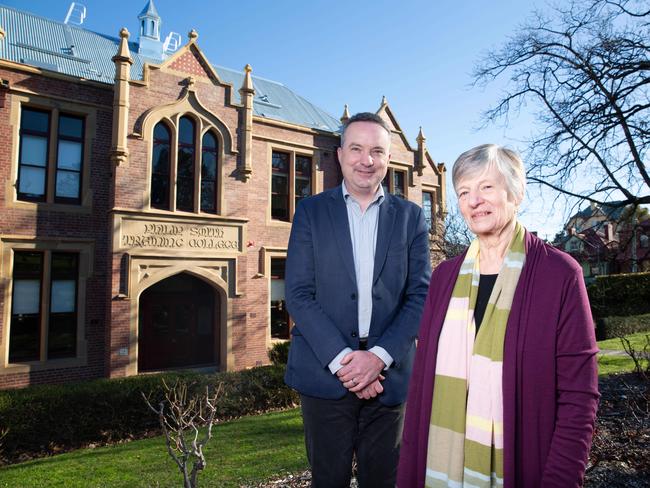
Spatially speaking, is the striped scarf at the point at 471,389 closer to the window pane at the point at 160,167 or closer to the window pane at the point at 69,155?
the window pane at the point at 160,167

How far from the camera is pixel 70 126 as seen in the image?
1230 cm

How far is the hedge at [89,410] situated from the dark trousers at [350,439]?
6724mm

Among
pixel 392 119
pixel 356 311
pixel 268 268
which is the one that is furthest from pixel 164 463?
pixel 392 119

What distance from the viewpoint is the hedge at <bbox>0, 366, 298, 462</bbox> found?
8.14m

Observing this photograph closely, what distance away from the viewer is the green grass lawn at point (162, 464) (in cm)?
553

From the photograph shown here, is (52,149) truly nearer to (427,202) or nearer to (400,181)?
(400,181)

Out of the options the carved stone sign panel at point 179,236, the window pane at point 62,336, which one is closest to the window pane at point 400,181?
the carved stone sign panel at point 179,236

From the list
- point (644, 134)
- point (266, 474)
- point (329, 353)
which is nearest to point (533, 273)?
point (329, 353)

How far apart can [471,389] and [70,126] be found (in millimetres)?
13474

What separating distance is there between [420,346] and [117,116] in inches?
489

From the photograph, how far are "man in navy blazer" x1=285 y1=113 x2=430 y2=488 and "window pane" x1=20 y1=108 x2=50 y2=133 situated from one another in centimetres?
1218

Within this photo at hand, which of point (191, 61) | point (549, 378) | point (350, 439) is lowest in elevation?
point (350, 439)

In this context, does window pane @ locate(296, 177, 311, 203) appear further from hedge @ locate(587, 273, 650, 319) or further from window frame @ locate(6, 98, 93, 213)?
hedge @ locate(587, 273, 650, 319)

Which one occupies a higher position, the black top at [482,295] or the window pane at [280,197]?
the window pane at [280,197]
